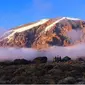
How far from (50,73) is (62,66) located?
4045mm

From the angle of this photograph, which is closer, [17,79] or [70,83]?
[70,83]

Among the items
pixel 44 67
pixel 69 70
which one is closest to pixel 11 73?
pixel 44 67

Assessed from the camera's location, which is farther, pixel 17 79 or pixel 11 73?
pixel 11 73

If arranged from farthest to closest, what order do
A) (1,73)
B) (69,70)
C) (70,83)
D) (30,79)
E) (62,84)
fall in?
(1,73) < (69,70) < (30,79) < (70,83) < (62,84)

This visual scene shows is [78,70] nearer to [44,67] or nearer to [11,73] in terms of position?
[44,67]

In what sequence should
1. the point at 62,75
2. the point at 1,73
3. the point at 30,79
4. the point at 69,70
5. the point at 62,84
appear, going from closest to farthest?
1. the point at 62,84
2. the point at 30,79
3. the point at 62,75
4. the point at 69,70
5. the point at 1,73

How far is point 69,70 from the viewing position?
124 ft

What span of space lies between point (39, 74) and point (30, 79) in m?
4.48

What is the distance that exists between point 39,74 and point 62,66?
184 inches

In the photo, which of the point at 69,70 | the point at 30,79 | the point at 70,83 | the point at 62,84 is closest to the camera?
the point at 62,84

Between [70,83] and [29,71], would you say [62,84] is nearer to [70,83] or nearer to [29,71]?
[70,83]

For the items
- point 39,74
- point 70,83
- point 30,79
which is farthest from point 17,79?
point 70,83

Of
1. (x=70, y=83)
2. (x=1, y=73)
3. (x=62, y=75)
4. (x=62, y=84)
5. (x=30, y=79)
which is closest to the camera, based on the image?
(x=62, y=84)

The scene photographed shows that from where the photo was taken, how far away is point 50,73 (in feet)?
119
